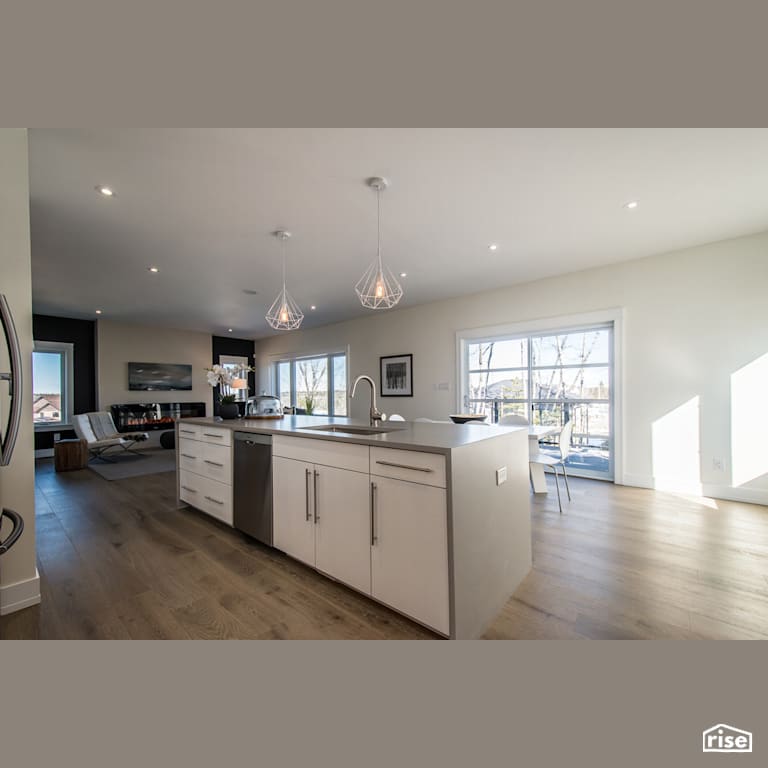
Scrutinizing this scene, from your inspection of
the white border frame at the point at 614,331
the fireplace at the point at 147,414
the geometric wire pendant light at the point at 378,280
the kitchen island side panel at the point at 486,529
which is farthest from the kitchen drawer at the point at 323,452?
the fireplace at the point at 147,414

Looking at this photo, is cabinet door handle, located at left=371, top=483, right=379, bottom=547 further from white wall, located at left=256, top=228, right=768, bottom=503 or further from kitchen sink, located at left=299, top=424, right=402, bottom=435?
white wall, located at left=256, top=228, right=768, bottom=503

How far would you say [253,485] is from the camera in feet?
8.20

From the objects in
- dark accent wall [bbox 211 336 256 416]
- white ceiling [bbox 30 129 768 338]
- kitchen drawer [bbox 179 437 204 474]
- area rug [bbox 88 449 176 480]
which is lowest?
area rug [bbox 88 449 176 480]

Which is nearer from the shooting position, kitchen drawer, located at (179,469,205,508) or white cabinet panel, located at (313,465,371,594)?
white cabinet panel, located at (313,465,371,594)

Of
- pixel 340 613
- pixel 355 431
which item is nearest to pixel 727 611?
pixel 340 613

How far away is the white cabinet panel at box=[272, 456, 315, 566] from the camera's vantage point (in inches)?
81.0

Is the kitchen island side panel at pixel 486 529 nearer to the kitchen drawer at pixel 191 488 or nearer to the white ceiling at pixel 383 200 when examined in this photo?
the white ceiling at pixel 383 200

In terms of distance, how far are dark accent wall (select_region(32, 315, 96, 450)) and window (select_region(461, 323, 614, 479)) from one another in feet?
24.4

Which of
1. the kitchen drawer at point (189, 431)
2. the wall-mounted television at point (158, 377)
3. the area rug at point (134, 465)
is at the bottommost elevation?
the area rug at point (134, 465)

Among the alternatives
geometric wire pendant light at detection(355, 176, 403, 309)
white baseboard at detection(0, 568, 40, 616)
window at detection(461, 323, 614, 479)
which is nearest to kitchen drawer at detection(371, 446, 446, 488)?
geometric wire pendant light at detection(355, 176, 403, 309)

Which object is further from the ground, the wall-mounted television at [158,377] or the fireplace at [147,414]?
the wall-mounted television at [158,377]

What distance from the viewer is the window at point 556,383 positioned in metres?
4.39

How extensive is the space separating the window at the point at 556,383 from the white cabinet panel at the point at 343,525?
3.82m
